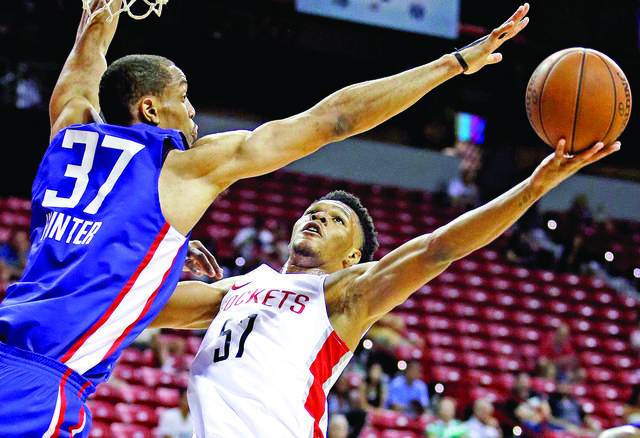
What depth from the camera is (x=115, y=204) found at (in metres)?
2.57

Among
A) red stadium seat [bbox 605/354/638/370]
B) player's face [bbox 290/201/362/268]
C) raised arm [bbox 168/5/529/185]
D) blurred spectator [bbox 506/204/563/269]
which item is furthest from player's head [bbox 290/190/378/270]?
blurred spectator [bbox 506/204/563/269]

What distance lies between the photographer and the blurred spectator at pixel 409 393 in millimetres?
8883

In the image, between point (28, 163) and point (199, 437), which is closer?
point (199, 437)

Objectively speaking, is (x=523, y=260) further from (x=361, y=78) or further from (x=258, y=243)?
(x=258, y=243)

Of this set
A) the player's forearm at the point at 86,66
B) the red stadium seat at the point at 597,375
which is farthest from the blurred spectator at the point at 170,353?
the player's forearm at the point at 86,66

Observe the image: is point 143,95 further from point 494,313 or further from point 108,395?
point 494,313

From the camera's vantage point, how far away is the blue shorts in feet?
7.54

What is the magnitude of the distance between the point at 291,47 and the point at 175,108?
33.4 ft

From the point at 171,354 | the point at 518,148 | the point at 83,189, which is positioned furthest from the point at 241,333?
the point at 518,148

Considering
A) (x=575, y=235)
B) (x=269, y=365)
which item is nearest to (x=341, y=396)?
(x=269, y=365)

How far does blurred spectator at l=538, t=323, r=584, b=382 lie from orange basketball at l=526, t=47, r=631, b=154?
297 inches

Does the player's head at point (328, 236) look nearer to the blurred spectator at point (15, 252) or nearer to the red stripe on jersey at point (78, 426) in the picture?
the red stripe on jersey at point (78, 426)

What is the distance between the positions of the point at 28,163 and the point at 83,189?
31.7 feet

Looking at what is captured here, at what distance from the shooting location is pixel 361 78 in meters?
13.3
